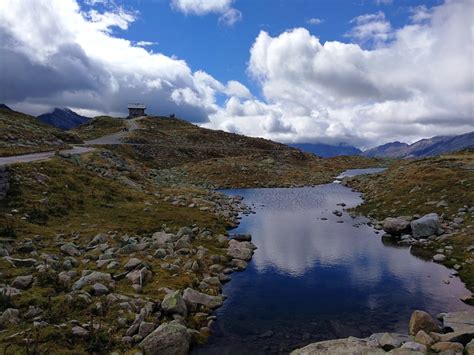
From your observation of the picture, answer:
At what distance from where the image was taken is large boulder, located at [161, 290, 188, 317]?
936 inches

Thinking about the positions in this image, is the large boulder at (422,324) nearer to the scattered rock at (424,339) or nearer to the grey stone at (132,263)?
the scattered rock at (424,339)

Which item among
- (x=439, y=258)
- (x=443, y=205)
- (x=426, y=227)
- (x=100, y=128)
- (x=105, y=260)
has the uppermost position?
(x=100, y=128)

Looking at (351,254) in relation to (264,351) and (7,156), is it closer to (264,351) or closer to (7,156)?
(264,351)

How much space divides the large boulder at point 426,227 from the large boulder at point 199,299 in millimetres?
27667

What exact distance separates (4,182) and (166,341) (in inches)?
1141

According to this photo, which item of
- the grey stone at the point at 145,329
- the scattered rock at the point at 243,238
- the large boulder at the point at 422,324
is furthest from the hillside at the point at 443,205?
the grey stone at the point at 145,329

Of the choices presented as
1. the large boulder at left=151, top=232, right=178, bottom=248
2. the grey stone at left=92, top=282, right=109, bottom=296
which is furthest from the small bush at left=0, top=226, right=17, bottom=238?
the large boulder at left=151, top=232, right=178, bottom=248

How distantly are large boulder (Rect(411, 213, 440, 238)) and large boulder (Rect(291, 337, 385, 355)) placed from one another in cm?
2663

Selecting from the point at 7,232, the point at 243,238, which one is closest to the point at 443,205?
the point at 243,238

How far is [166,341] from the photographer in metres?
20.2

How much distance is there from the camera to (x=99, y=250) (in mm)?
31688

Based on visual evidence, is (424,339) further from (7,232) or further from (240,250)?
(7,232)

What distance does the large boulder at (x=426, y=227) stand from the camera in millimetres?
43250

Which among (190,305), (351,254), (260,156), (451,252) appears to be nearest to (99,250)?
(190,305)
